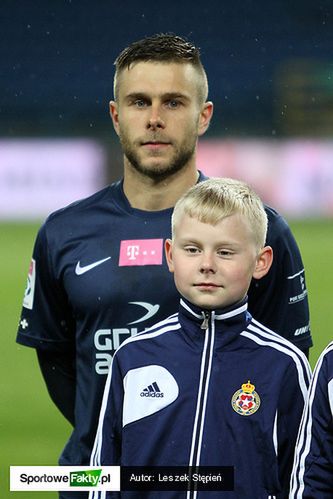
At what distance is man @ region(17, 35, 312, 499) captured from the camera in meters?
2.78

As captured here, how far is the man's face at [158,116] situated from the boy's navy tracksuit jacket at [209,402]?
0.57 metres

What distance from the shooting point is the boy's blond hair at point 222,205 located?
2324mm

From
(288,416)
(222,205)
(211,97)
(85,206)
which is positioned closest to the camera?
(288,416)

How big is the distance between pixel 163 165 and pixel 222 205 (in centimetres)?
46

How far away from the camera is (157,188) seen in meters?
2.87

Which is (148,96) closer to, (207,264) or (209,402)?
(207,264)

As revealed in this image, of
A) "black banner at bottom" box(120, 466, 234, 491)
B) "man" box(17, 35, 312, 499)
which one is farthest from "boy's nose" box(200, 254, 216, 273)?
"man" box(17, 35, 312, 499)

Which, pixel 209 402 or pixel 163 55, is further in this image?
pixel 163 55

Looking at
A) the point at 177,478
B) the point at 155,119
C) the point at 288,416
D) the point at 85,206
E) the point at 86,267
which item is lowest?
the point at 177,478

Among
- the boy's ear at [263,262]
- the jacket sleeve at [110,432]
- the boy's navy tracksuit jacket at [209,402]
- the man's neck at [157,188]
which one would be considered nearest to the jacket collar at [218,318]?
the boy's navy tracksuit jacket at [209,402]

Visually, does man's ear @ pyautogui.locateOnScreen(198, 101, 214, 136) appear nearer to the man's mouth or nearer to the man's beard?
the man's beard

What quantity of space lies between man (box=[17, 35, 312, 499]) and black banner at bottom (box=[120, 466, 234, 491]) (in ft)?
1.86

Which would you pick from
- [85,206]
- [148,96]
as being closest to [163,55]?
[148,96]

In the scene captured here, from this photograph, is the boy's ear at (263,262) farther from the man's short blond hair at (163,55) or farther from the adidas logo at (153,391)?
the man's short blond hair at (163,55)
